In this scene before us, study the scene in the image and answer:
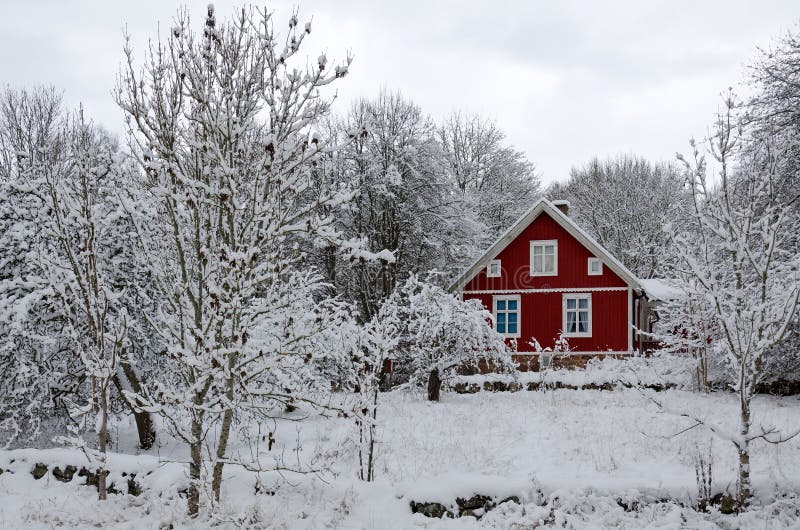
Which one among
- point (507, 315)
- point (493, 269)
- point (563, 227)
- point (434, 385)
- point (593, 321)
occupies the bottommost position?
point (434, 385)

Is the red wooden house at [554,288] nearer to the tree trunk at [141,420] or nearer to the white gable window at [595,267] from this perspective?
the white gable window at [595,267]

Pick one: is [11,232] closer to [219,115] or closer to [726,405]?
[219,115]

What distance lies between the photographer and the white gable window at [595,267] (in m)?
23.6

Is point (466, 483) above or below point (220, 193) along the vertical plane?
below

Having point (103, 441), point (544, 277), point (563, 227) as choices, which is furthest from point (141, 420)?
point (563, 227)

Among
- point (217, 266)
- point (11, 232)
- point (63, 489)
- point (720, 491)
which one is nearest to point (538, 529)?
point (720, 491)

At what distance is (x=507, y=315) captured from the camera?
24.5m

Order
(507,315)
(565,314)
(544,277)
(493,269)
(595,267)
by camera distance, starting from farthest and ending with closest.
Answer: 1. (493,269)
2. (507,315)
3. (544,277)
4. (565,314)
5. (595,267)

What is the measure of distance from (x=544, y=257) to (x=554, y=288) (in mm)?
1229

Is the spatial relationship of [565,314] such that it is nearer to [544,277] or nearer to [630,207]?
[544,277]

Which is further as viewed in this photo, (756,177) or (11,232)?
(11,232)

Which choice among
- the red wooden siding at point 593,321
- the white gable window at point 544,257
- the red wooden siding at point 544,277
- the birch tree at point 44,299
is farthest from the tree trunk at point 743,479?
the white gable window at point 544,257

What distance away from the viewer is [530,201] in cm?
3625

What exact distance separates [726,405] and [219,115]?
12.6m
